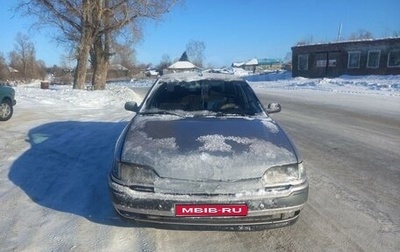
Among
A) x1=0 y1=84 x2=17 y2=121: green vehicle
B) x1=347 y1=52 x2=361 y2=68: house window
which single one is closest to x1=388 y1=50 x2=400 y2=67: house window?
x1=347 y1=52 x2=361 y2=68: house window

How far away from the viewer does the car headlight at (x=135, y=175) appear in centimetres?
295

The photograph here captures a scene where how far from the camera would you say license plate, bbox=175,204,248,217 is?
2828 mm

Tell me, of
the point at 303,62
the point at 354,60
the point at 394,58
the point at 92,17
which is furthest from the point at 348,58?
the point at 92,17

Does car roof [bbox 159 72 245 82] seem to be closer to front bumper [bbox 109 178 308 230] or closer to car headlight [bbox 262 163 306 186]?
car headlight [bbox 262 163 306 186]

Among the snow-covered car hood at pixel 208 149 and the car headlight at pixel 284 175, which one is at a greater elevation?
the snow-covered car hood at pixel 208 149

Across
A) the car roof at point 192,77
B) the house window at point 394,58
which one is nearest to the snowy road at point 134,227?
the car roof at point 192,77

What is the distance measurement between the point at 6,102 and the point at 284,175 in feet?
30.5

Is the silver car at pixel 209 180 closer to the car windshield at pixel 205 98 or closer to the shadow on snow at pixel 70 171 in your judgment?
the shadow on snow at pixel 70 171

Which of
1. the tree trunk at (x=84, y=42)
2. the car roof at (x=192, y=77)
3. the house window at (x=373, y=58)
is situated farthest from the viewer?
the house window at (x=373, y=58)

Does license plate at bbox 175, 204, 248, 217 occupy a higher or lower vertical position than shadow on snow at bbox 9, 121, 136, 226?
higher

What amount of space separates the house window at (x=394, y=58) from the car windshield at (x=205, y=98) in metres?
31.7

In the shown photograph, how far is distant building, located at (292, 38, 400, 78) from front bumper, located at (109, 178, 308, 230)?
110 ft

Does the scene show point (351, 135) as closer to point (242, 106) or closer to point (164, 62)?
point (242, 106)

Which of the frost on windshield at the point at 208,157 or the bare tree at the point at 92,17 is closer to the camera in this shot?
the frost on windshield at the point at 208,157
